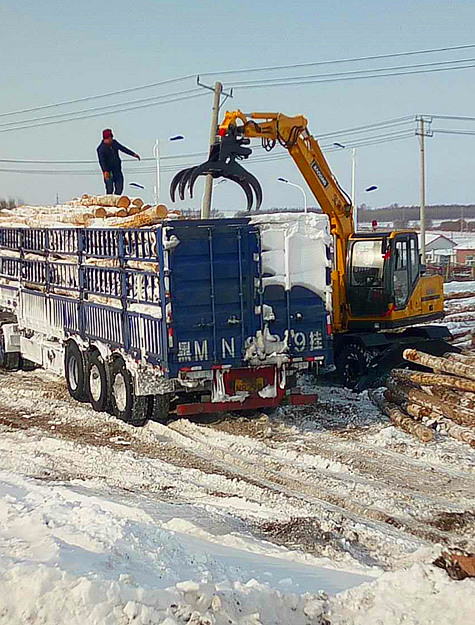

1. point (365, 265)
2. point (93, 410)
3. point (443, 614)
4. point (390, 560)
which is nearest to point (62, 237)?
point (93, 410)

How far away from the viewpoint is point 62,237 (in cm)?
1342

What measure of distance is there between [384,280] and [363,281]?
431mm

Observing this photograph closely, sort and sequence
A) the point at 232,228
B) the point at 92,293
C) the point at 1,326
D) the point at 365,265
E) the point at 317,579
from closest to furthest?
the point at 317,579
the point at 232,228
the point at 92,293
the point at 365,265
the point at 1,326

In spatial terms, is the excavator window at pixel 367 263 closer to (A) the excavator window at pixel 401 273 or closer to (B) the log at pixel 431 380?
(A) the excavator window at pixel 401 273

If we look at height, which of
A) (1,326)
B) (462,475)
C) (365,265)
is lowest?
(462,475)

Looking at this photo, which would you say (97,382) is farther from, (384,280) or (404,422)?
(384,280)

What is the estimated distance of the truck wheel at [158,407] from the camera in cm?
1170

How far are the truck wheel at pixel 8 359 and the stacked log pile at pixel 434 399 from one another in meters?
7.72

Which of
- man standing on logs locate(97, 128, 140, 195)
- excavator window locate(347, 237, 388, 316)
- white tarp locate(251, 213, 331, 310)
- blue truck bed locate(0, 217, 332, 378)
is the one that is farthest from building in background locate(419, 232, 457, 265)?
blue truck bed locate(0, 217, 332, 378)

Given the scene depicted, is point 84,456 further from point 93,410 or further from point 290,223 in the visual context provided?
point 290,223

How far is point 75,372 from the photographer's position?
527 inches

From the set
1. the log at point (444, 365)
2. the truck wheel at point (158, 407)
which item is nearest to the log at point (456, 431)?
Result: the log at point (444, 365)

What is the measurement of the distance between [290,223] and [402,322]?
4797 millimetres

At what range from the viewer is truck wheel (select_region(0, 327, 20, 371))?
1628cm
